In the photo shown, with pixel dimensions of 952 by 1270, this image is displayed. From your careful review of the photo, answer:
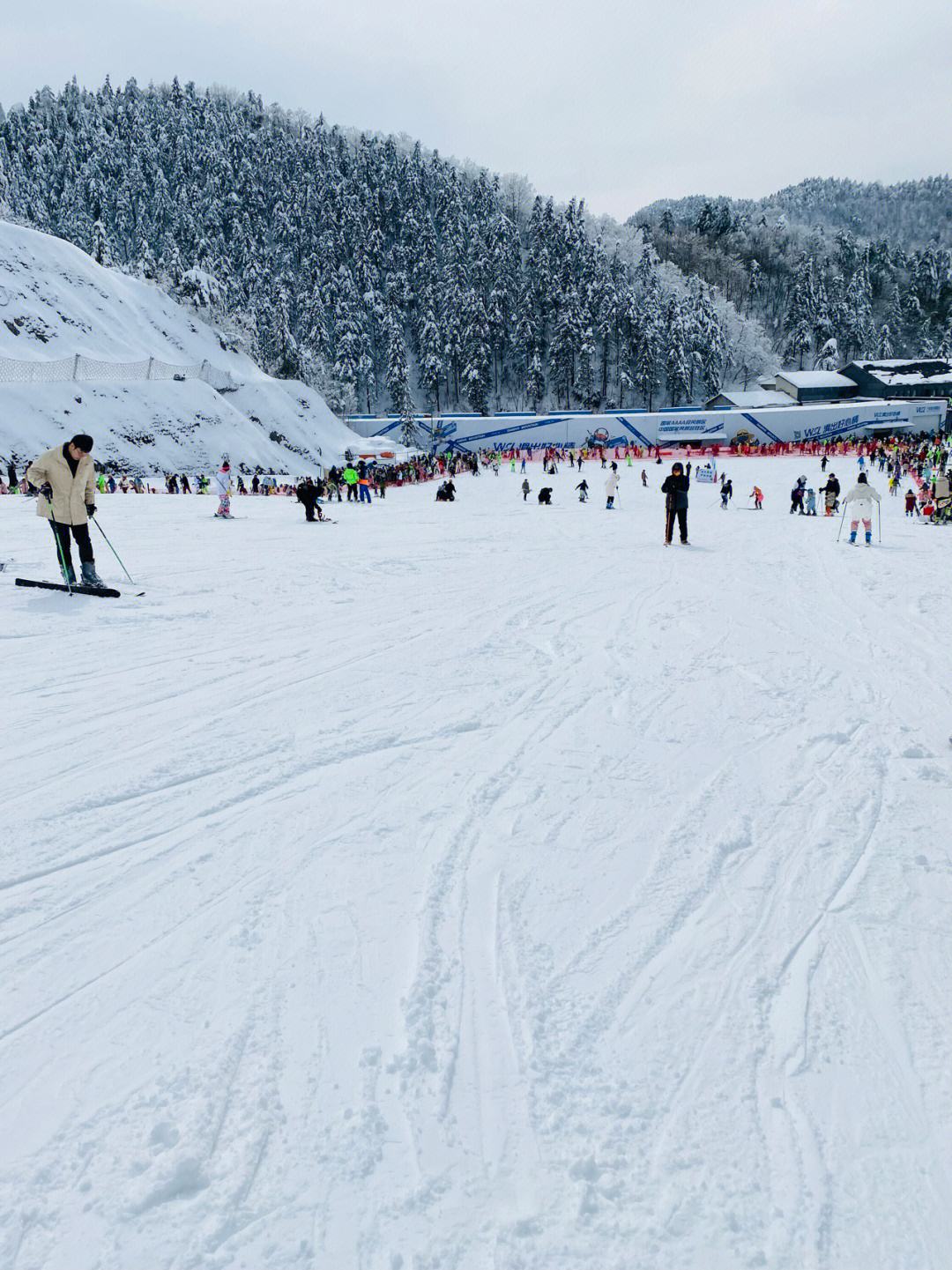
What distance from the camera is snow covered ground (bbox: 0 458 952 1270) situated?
1.86 m

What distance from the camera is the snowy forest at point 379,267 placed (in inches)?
3059

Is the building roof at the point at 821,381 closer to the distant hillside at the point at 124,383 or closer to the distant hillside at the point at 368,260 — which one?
the distant hillside at the point at 368,260

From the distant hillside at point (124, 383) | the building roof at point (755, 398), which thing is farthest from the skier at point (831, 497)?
the building roof at point (755, 398)

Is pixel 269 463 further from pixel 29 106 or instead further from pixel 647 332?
pixel 29 106

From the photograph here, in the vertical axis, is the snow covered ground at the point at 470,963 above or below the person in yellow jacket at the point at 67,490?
below

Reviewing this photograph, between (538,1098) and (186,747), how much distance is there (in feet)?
9.92

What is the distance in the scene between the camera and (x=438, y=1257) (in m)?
1.73

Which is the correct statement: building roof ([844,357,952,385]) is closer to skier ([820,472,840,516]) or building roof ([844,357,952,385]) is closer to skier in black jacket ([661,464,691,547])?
skier ([820,472,840,516])

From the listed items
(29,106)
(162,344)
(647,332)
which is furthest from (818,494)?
(29,106)

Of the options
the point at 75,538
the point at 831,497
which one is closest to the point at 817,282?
the point at 831,497

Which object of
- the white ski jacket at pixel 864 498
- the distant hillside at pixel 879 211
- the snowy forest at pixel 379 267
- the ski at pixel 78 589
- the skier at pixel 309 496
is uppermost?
the distant hillside at pixel 879 211

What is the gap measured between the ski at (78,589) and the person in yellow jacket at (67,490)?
8cm

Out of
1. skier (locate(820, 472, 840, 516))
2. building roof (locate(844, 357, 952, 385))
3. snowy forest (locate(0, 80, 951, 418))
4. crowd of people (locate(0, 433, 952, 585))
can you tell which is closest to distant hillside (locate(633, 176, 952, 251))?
snowy forest (locate(0, 80, 951, 418))

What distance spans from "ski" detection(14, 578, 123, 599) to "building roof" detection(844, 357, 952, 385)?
280 feet
